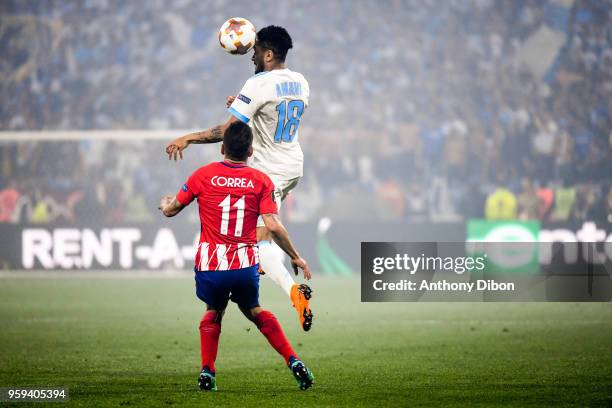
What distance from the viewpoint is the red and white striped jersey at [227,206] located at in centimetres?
581

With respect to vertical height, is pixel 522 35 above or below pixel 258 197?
above

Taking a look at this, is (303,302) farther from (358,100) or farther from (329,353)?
(358,100)

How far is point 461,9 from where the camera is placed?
24656 millimetres

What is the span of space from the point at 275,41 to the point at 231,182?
1496mm

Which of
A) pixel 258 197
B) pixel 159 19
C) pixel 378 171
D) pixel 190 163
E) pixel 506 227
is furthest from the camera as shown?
pixel 159 19

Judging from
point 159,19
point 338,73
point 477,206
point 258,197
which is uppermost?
point 159,19

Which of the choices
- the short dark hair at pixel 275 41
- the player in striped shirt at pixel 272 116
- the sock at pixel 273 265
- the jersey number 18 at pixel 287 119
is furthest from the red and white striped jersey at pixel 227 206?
the short dark hair at pixel 275 41

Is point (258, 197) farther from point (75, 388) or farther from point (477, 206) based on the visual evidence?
point (477, 206)

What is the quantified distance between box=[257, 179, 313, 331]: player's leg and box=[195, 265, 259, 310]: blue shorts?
243 mm

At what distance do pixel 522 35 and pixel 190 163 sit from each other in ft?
30.1

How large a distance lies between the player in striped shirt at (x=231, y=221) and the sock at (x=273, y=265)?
43 centimetres

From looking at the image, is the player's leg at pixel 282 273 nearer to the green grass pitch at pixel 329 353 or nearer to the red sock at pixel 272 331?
the red sock at pixel 272 331

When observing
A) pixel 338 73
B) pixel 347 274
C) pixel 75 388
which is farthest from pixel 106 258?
pixel 75 388

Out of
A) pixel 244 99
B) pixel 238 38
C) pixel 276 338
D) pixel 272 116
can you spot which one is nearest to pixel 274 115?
pixel 272 116
